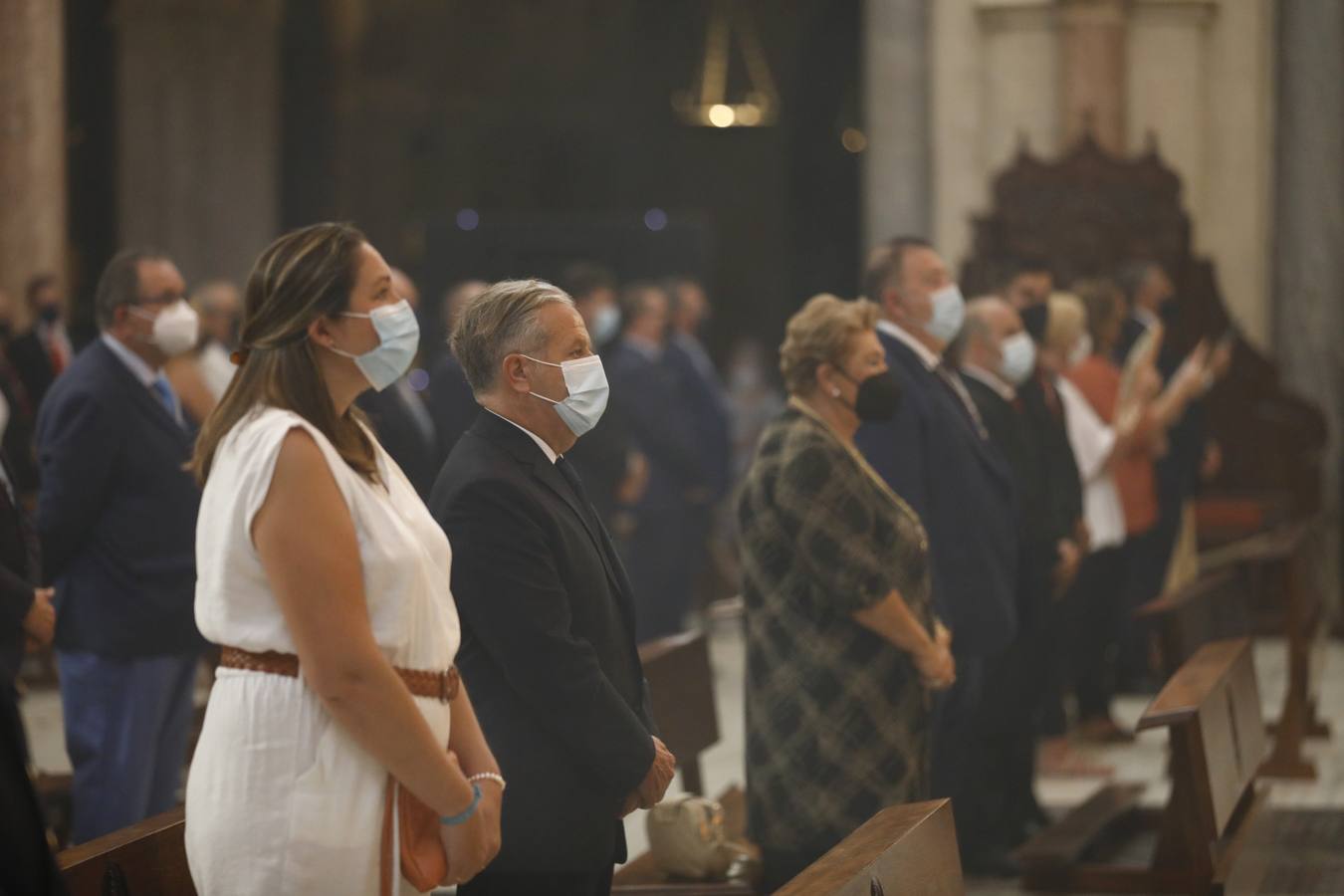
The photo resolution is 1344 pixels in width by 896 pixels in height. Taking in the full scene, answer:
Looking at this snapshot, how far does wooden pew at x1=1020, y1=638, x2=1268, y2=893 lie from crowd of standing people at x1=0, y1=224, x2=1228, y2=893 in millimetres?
276

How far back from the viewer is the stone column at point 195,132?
15.8 m

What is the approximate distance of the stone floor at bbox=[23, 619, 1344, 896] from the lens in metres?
7.28

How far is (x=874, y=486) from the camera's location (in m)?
4.81

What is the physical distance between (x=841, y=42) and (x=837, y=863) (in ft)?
64.3

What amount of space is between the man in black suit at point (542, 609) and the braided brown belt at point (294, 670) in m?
0.36

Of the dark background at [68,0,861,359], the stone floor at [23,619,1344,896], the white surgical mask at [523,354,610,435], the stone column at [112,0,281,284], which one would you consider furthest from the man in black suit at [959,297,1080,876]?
the dark background at [68,0,861,359]

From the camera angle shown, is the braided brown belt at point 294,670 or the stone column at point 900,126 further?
the stone column at point 900,126

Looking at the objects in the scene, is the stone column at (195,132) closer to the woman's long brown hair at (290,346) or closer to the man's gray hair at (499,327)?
the man's gray hair at (499,327)

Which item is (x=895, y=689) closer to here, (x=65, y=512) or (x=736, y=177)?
(x=65, y=512)

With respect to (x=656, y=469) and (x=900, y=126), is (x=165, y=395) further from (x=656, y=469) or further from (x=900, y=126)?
(x=900, y=126)

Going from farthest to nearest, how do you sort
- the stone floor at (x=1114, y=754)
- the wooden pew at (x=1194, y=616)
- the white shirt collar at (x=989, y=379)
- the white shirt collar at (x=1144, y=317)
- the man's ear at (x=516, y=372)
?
the white shirt collar at (x=1144, y=317) → the stone floor at (x=1114, y=754) → the white shirt collar at (x=989, y=379) → the wooden pew at (x=1194, y=616) → the man's ear at (x=516, y=372)

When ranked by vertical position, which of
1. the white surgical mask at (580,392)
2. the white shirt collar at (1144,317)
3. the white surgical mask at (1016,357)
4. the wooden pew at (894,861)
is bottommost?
the wooden pew at (894,861)

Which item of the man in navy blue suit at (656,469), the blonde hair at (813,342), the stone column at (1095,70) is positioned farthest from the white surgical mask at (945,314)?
the stone column at (1095,70)

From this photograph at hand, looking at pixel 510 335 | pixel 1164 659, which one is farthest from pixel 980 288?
pixel 510 335
